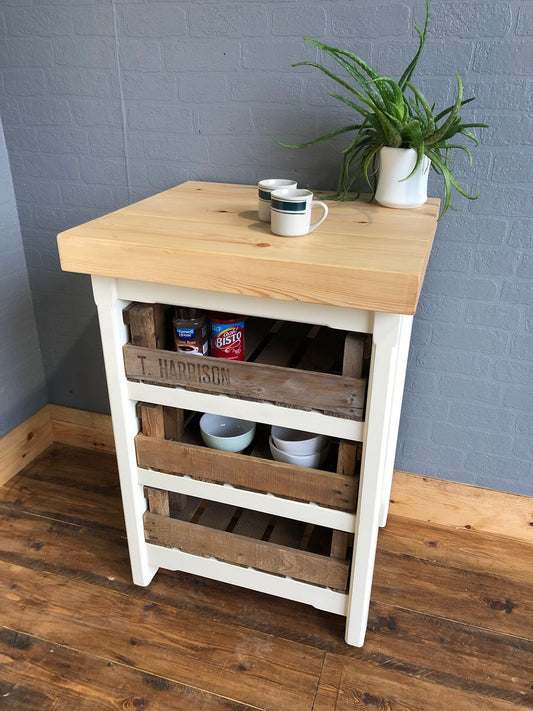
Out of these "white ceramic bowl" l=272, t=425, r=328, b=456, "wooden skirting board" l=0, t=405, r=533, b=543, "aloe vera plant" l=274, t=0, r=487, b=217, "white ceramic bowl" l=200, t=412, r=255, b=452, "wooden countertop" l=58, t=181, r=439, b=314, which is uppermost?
"aloe vera plant" l=274, t=0, r=487, b=217

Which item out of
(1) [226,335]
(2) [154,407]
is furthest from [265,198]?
(2) [154,407]

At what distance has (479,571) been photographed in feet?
5.62

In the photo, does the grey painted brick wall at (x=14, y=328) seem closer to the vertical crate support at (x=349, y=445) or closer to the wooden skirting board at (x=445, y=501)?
the wooden skirting board at (x=445, y=501)

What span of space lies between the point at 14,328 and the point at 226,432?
95cm

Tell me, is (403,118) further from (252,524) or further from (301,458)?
(252,524)

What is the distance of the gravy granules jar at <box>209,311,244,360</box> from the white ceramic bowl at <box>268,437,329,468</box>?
246 millimetres

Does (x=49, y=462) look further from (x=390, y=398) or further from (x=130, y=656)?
(x=390, y=398)

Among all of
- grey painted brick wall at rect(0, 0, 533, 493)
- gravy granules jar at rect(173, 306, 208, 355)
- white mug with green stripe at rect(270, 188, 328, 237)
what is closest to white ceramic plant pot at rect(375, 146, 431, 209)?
grey painted brick wall at rect(0, 0, 533, 493)

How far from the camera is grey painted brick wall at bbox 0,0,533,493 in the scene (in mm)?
1417

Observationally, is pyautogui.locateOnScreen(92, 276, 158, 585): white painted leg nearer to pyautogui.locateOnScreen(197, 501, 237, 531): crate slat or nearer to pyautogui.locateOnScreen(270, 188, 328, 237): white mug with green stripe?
pyautogui.locateOnScreen(197, 501, 237, 531): crate slat

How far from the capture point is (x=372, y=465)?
3.97 feet

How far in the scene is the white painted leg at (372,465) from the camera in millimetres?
1090

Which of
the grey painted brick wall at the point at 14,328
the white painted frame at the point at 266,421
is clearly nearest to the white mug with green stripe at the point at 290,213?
the white painted frame at the point at 266,421

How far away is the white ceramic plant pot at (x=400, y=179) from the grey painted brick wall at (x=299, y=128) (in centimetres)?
19
